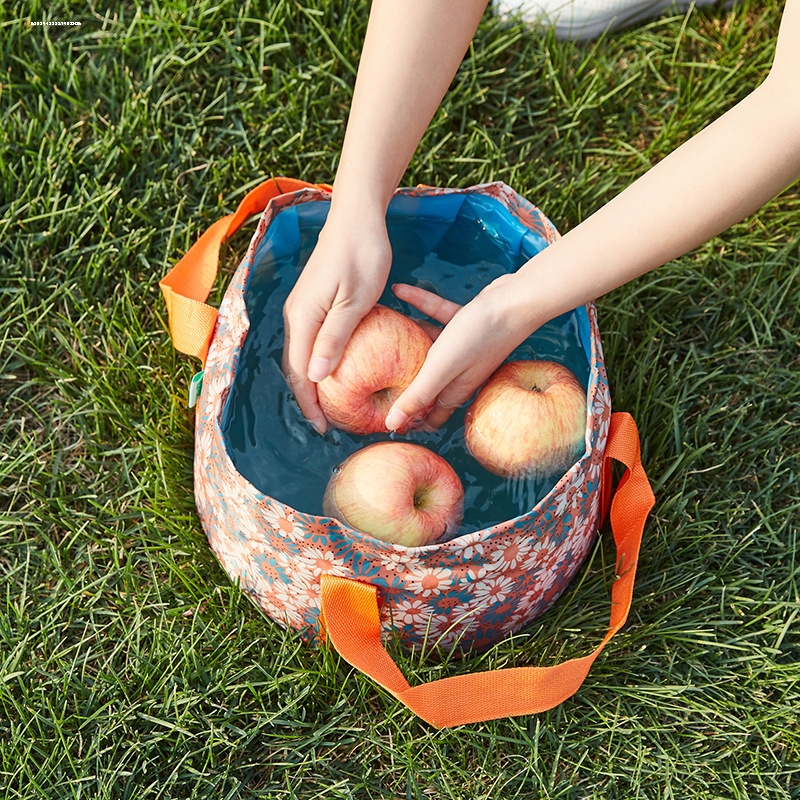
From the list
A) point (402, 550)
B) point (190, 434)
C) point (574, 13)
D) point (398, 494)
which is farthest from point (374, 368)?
point (574, 13)

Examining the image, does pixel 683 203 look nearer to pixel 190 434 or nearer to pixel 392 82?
pixel 392 82

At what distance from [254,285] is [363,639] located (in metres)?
0.68

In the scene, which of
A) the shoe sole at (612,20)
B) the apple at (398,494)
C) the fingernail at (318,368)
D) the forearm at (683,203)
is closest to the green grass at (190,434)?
the shoe sole at (612,20)

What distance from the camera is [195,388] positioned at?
1.52 metres

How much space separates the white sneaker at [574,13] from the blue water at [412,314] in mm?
693

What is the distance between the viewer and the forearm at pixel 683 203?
1216mm

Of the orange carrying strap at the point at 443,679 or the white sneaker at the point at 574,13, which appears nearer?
the orange carrying strap at the point at 443,679

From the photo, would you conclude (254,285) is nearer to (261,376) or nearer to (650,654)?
(261,376)

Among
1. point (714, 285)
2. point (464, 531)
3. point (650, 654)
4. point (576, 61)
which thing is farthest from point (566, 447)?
point (576, 61)

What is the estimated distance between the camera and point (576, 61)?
2.13 m

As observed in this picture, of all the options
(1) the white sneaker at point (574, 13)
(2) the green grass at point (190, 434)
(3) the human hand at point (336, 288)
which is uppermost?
(1) the white sneaker at point (574, 13)

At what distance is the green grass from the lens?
146 cm

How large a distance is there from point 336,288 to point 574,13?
3.69ft

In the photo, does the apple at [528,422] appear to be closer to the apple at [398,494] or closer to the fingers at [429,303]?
the apple at [398,494]
